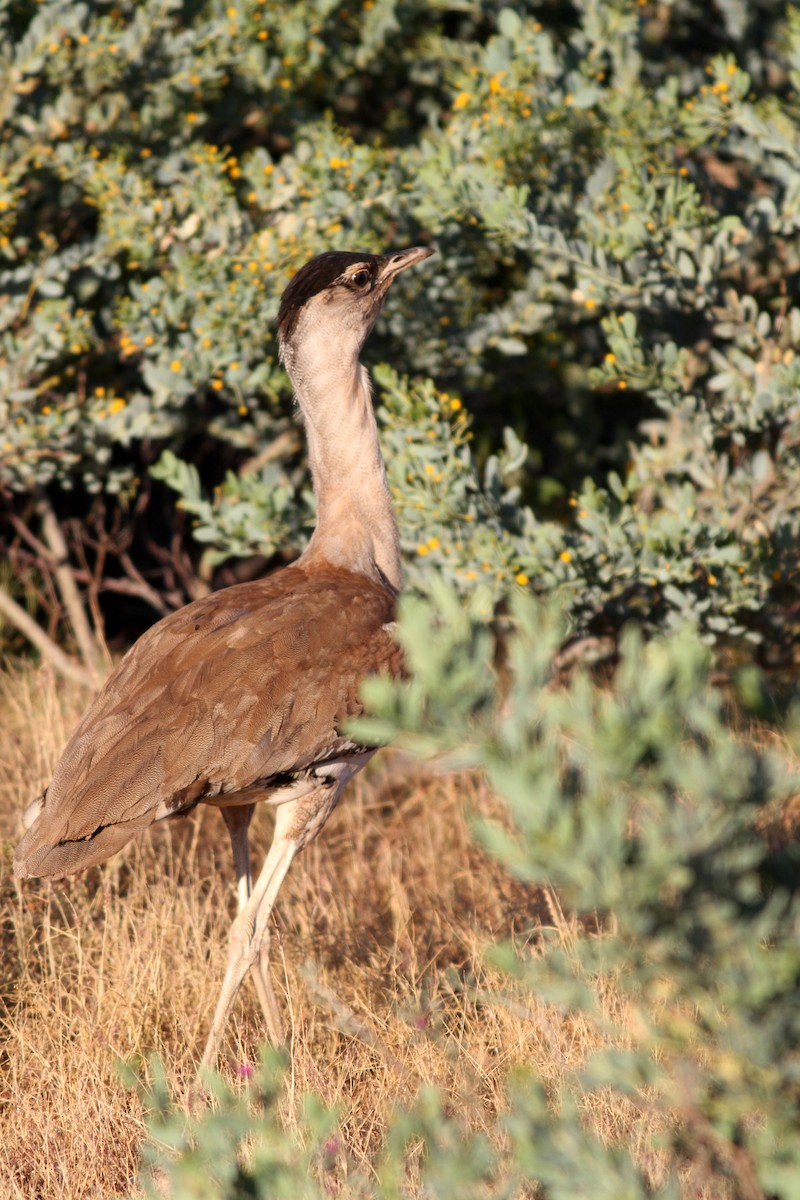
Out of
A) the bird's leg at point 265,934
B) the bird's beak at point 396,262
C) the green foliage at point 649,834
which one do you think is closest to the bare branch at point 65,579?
the bird's leg at point 265,934

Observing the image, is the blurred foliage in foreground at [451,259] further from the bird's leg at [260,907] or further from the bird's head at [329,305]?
the bird's leg at [260,907]

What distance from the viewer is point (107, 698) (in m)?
3.76

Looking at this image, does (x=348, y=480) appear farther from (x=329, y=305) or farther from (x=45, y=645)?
(x=45, y=645)

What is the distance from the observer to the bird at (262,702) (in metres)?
3.43

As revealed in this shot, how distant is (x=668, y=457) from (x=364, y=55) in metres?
2.06

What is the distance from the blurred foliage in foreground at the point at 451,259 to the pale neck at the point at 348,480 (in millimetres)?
450

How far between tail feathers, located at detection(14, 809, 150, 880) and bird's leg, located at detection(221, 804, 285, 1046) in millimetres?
629

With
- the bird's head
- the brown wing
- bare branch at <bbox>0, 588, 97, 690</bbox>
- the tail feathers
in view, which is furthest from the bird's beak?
bare branch at <bbox>0, 588, 97, 690</bbox>

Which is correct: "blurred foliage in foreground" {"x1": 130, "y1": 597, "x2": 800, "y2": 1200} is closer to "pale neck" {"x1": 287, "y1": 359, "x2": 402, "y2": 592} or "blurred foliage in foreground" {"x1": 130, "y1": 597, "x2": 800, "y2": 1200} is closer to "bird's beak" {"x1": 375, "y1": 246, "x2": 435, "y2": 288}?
"pale neck" {"x1": 287, "y1": 359, "x2": 402, "y2": 592}

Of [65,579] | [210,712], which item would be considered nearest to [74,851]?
[210,712]

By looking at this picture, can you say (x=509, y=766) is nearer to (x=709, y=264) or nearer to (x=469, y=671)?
(x=469, y=671)

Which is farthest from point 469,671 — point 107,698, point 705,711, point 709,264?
point 709,264

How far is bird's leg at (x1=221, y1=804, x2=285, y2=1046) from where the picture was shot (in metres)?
3.77

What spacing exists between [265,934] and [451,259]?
266cm
